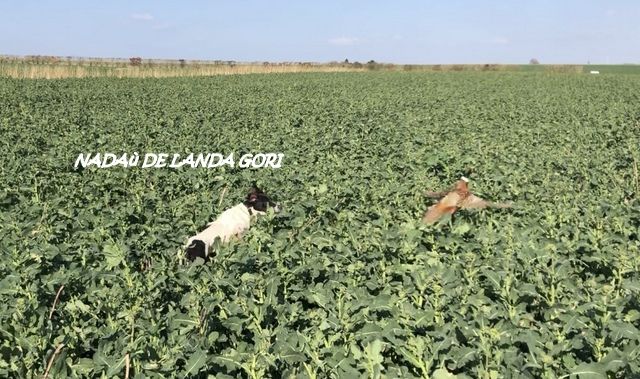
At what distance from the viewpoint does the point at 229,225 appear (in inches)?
212

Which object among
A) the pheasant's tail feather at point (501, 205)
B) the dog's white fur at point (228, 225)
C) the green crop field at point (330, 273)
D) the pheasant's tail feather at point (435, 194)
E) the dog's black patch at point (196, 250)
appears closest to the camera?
the green crop field at point (330, 273)

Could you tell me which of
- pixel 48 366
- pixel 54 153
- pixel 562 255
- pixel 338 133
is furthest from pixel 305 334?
pixel 338 133

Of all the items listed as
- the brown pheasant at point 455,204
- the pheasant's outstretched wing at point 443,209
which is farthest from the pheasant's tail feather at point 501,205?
the pheasant's outstretched wing at point 443,209

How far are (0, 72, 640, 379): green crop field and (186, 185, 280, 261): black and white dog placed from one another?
0.14m

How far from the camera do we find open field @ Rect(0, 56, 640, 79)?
3612cm

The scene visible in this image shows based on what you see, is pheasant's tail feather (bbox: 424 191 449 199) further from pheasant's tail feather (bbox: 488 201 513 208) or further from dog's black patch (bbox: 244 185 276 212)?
dog's black patch (bbox: 244 185 276 212)

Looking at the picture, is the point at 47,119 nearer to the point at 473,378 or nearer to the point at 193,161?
the point at 193,161

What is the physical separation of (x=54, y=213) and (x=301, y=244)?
283 cm

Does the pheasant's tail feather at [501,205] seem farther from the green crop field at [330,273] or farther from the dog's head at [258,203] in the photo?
the dog's head at [258,203]

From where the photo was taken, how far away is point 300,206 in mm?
5695

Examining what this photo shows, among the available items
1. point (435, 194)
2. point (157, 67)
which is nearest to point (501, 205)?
point (435, 194)

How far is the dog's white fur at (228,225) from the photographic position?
5.12 m

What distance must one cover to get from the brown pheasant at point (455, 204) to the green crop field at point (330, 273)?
12 centimetres

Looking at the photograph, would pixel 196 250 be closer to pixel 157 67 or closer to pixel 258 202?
pixel 258 202
